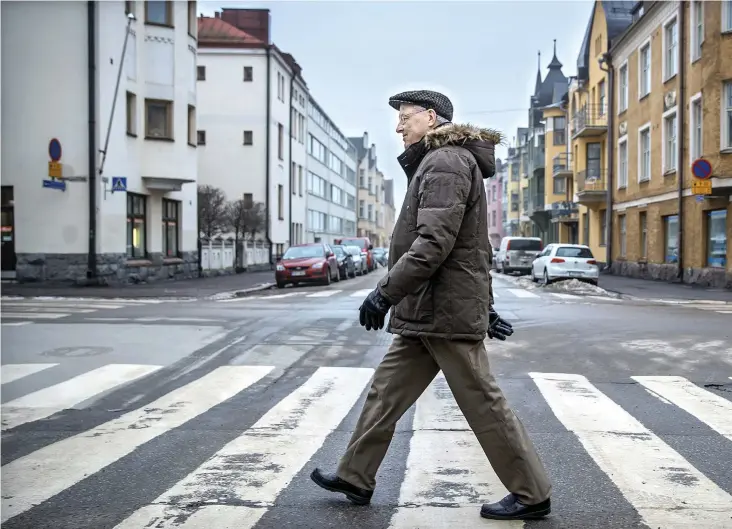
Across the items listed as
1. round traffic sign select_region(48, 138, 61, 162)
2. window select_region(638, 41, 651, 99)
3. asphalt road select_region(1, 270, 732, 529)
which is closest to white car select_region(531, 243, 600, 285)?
window select_region(638, 41, 651, 99)

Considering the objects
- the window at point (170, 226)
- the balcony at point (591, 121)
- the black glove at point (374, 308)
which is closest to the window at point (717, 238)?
the balcony at point (591, 121)

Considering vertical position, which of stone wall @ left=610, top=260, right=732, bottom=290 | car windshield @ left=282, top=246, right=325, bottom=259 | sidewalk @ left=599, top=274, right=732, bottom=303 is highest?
car windshield @ left=282, top=246, right=325, bottom=259

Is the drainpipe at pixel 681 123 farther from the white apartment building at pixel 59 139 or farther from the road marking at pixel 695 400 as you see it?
the road marking at pixel 695 400

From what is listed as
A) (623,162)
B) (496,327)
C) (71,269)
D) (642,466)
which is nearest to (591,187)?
(623,162)

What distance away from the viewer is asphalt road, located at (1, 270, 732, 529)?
12.5ft

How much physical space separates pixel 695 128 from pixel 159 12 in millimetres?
18025

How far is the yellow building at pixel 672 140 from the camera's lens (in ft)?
74.8

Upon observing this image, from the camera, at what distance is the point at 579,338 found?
35.4ft

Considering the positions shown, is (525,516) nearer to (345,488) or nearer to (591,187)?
(345,488)

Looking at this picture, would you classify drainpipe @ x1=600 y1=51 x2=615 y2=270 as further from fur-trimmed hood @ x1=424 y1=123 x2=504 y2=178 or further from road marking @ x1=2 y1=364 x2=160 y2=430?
fur-trimmed hood @ x1=424 y1=123 x2=504 y2=178

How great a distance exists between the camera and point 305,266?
25484 mm

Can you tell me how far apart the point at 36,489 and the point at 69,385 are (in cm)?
339

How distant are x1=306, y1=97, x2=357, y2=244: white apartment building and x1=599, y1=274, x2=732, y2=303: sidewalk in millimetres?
35652

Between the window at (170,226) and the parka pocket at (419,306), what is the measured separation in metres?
25.2
